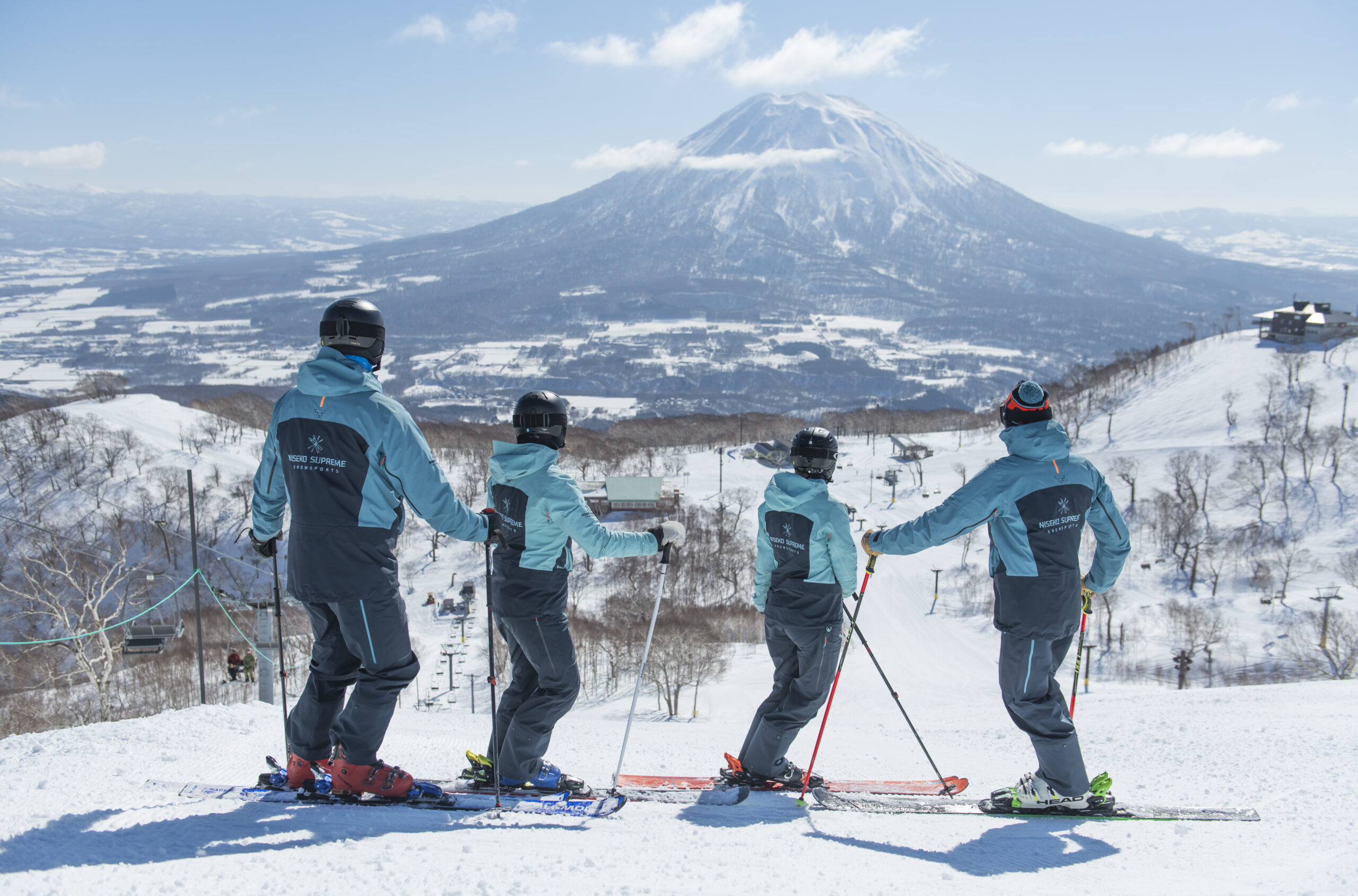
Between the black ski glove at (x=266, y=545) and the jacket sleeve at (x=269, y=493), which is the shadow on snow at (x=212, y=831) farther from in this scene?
the jacket sleeve at (x=269, y=493)

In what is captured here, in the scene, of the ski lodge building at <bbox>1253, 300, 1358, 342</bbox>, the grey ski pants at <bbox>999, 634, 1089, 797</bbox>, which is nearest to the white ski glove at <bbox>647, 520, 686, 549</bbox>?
the grey ski pants at <bbox>999, 634, 1089, 797</bbox>

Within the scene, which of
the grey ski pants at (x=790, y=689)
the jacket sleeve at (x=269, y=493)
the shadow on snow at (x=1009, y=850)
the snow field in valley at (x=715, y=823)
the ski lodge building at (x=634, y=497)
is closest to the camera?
the snow field in valley at (x=715, y=823)

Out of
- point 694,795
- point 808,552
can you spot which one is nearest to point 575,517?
point 808,552

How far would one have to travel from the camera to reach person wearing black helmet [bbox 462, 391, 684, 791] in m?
4.52

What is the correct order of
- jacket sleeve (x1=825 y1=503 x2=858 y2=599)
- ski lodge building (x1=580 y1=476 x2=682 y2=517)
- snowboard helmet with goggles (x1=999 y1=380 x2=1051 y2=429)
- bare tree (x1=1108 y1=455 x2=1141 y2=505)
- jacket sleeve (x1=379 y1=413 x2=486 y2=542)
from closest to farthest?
1. jacket sleeve (x1=379 y1=413 x2=486 y2=542)
2. snowboard helmet with goggles (x1=999 y1=380 x2=1051 y2=429)
3. jacket sleeve (x1=825 y1=503 x2=858 y2=599)
4. ski lodge building (x1=580 y1=476 x2=682 y2=517)
5. bare tree (x1=1108 y1=455 x2=1141 y2=505)

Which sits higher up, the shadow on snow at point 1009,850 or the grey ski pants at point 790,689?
the grey ski pants at point 790,689

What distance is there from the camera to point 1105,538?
4.87 metres

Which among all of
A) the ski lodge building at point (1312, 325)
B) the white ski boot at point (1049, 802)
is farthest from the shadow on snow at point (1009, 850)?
the ski lodge building at point (1312, 325)

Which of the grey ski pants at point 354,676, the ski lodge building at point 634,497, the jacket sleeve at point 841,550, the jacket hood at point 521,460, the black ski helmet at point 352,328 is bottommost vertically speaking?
the ski lodge building at point 634,497

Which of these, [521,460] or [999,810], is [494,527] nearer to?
[521,460]

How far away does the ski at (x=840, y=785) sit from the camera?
16.5 ft

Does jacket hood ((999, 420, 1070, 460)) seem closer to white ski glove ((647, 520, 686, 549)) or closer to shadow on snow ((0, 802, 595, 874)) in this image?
white ski glove ((647, 520, 686, 549))

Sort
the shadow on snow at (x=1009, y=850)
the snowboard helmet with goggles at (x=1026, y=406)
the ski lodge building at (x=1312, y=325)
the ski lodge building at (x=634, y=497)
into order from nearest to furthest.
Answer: the shadow on snow at (x=1009, y=850)
the snowboard helmet with goggles at (x=1026, y=406)
the ski lodge building at (x=634, y=497)
the ski lodge building at (x=1312, y=325)

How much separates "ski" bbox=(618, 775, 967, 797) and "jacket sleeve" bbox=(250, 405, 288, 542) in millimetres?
2648
